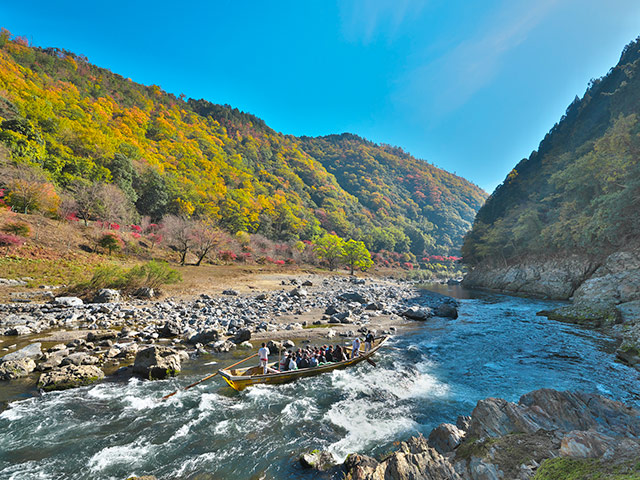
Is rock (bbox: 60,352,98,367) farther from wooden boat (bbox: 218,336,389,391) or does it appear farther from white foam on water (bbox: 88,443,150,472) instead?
white foam on water (bbox: 88,443,150,472)

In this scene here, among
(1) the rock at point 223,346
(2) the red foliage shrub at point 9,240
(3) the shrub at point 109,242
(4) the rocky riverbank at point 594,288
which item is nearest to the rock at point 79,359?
(1) the rock at point 223,346

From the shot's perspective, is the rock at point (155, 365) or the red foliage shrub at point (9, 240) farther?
the red foliage shrub at point (9, 240)

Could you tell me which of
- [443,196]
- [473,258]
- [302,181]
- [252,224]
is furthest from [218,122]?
[443,196]

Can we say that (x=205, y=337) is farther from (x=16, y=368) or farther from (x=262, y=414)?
(x=262, y=414)

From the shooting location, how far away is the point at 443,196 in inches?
5714

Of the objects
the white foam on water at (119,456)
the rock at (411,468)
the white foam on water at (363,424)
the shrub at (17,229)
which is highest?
the shrub at (17,229)

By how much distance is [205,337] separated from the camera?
476 inches

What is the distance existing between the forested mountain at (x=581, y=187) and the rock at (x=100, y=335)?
3411cm

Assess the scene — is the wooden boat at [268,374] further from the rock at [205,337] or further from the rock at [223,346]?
the rock at [205,337]

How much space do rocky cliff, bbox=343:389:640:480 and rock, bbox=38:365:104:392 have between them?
8699mm

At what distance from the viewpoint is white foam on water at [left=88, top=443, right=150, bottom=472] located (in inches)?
204

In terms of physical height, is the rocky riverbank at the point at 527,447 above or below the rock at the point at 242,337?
above

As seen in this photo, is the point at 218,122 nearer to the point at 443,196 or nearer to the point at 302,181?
the point at 302,181

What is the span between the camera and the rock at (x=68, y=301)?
48.4ft
